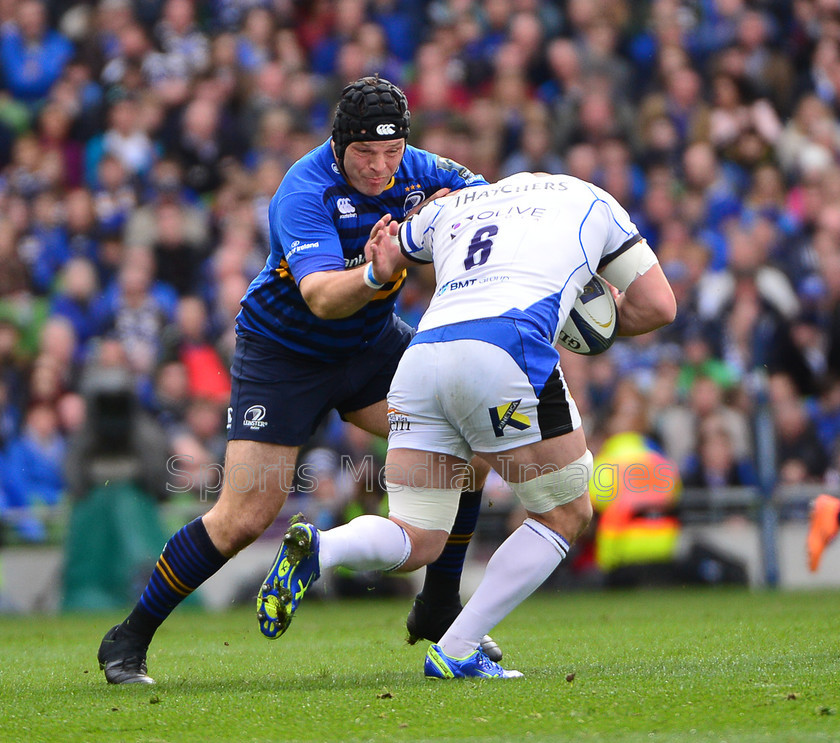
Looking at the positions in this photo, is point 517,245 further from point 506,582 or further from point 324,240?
point 506,582

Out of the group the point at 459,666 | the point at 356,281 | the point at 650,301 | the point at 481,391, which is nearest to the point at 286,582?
the point at 459,666

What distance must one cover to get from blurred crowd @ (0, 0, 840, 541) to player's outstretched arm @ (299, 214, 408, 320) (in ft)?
15.8

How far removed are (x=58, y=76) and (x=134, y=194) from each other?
2.22m

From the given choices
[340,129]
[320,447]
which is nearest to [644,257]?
[340,129]

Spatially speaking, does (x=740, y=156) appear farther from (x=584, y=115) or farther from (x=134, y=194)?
(x=134, y=194)

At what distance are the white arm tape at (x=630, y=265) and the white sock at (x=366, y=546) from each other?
1.16 meters

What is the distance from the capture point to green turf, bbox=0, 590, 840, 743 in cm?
352

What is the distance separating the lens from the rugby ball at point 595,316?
4.69 meters

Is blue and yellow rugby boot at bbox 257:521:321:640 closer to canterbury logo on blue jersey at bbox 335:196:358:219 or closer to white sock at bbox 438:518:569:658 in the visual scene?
white sock at bbox 438:518:569:658

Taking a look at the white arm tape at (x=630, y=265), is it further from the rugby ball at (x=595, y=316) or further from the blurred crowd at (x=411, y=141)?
the blurred crowd at (x=411, y=141)

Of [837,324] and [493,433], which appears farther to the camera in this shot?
[837,324]

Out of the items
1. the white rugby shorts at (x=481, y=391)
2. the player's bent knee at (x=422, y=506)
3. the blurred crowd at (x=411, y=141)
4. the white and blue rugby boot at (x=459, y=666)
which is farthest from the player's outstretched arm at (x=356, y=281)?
the blurred crowd at (x=411, y=141)

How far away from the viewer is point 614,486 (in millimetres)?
9586

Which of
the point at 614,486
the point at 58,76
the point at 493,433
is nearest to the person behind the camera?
the point at 493,433
